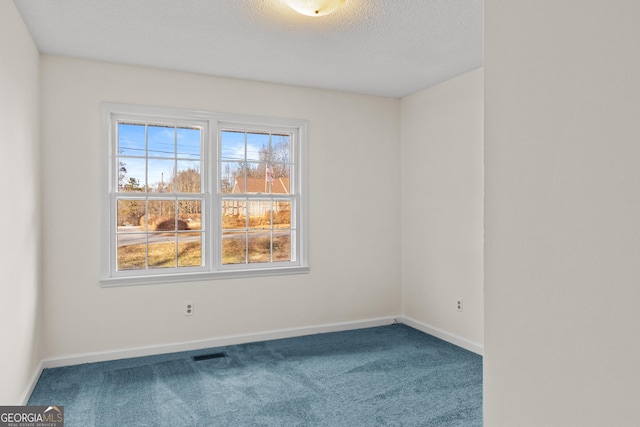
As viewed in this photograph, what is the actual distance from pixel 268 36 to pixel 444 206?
7.69 feet

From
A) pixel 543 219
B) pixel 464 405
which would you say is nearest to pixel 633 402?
pixel 543 219

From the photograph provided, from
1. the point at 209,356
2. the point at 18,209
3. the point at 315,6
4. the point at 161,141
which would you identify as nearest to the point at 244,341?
the point at 209,356

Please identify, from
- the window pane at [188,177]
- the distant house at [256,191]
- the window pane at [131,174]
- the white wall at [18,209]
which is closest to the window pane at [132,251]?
A: the window pane at [131,174]

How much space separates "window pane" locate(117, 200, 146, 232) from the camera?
3896mm

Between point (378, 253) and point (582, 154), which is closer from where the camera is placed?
point (582, 154)

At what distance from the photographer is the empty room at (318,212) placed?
75 centimetres

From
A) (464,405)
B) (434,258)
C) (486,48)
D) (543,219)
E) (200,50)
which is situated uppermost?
(200,50)

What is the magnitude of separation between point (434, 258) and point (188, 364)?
8.44 ft

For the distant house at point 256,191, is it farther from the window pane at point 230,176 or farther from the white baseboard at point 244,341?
the white baseboard at point 244,341

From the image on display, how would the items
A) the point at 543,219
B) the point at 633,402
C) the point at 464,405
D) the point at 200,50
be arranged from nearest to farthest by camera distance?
the point at 633,402, the point at 543,219, the point at 464,405, the point at 200,50

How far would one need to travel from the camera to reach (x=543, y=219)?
0.80 metres

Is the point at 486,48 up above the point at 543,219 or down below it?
above

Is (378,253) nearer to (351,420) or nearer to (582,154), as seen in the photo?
(351,420)

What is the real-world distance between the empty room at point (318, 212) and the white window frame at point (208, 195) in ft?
0.08
